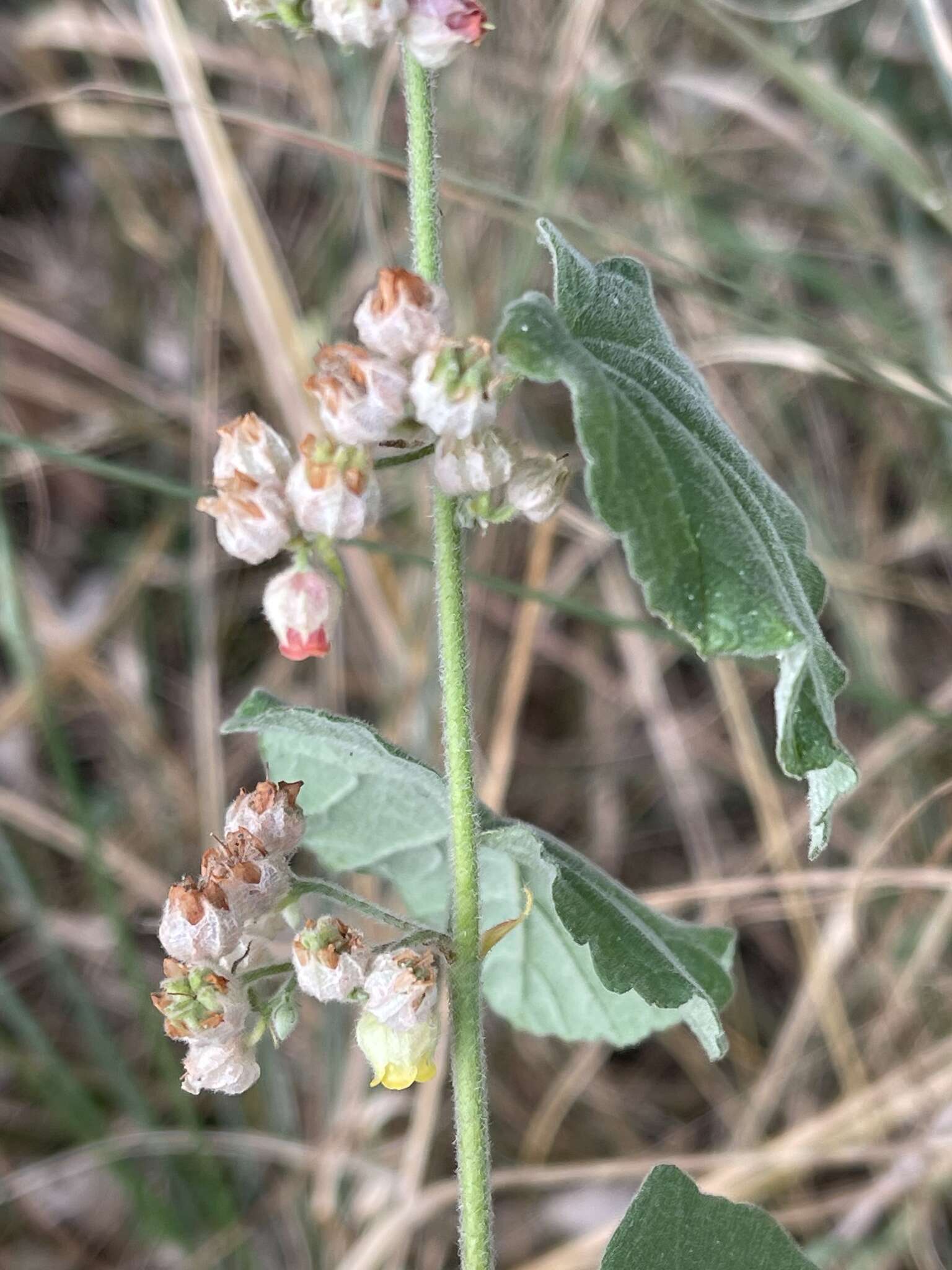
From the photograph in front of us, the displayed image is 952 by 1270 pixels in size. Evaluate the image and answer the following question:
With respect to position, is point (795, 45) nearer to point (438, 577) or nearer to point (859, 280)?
point (859, 280)

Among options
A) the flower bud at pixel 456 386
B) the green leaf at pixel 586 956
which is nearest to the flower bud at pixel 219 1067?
the green leaf at pixel 586 956

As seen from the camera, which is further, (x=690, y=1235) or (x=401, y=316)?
(x=690, y=1235)

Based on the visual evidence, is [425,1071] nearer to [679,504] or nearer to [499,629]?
[679,504]

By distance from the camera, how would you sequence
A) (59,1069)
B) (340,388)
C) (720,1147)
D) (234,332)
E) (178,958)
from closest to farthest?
(340,388), (178,958), (59,1069), (720,1147), (234,332)

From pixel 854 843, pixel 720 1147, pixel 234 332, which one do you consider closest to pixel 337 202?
pixel 234 332

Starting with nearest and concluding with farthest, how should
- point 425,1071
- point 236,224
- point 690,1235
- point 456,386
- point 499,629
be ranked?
1. point 456,386
2. point 425,1071
3. point 690,1235
4. point 236,224
5. point 499,629

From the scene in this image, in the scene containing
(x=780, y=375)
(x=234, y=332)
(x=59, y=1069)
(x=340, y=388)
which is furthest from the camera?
(x=234, y=332)

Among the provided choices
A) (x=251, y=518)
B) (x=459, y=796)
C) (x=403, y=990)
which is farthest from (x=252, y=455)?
(x=403, y=990)
